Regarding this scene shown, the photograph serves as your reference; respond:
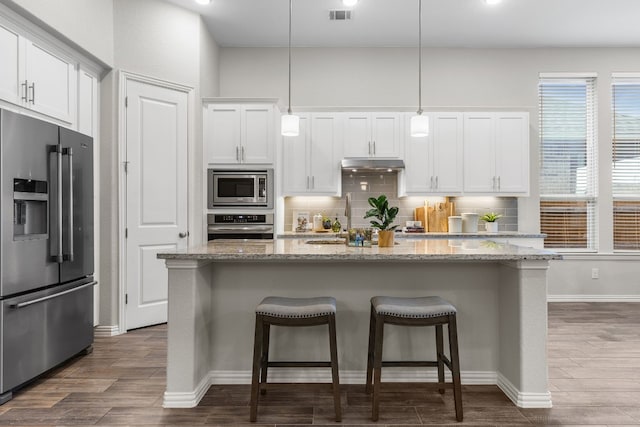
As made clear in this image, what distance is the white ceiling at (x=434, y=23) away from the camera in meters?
4.39

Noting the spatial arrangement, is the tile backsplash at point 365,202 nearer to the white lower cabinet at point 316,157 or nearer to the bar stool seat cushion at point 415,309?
the white lower cabinet at point 316,157

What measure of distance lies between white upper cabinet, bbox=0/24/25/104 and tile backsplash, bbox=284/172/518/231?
3.02 m

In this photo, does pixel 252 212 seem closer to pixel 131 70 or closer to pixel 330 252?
pixel 131 70

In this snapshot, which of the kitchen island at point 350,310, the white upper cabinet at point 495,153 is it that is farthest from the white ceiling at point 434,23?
the kitchen island at point 350,310

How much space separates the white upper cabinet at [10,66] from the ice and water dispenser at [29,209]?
2.32 ft

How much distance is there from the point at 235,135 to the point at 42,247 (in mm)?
2319

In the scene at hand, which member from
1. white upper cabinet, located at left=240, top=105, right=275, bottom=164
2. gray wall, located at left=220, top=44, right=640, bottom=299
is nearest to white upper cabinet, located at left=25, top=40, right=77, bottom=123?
white upper cabinet, located at left=240, top=105, right=275, bottom=164

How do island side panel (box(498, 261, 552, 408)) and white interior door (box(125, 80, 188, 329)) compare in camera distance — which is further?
white interior door (box(125, 80, 188, 329))

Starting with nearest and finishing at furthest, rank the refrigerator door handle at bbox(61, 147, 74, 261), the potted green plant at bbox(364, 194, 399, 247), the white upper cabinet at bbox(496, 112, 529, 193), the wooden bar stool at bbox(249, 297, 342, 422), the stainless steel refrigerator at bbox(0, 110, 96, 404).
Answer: the wooden bar stool at bbox(249, 297, 342, 422), the stainless steel refrigerator at bbox(0, 110, 96, 404), the potted green plant at bbox(364, 194, 399, 247), the refrigerator door handle at bbox(61, 147, 74, 261), the white upper cabinet at bbox(496, 112, 529, 193)

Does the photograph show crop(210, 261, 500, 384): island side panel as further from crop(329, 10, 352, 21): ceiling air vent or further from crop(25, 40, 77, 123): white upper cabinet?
crop(329, 10, 352, 21): ceiling air vent

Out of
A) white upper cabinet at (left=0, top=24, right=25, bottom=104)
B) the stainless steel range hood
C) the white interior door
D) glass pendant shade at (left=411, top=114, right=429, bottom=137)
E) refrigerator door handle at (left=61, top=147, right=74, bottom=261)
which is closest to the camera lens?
white upper cabinet at (left=0, top=24, right=25, bottom=104)

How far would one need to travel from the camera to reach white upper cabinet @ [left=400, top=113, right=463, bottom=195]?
502cm

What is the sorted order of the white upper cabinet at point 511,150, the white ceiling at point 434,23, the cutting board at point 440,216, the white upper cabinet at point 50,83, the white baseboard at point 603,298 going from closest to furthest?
the white upper cabinet at point 50,83 → the white ceiling at point 434,23 → the white upper cabinet at point 511,150 → the cutting board at point 440,216 → the white baseboard at point 603,298

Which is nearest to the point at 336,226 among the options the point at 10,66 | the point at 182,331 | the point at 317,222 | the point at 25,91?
the point at 317,222
